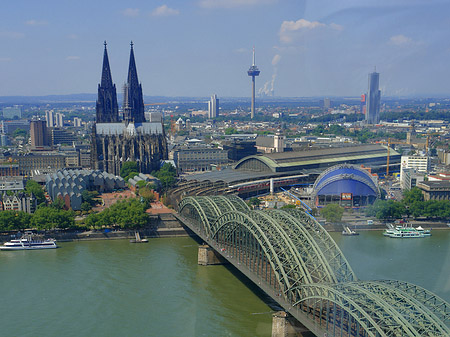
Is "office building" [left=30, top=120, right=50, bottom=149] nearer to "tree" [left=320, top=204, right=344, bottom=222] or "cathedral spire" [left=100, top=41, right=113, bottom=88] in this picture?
"cathedral spire" [left=100, top=41, right=113, bottom=88]

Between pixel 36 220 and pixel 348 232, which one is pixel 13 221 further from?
pixel 348 232

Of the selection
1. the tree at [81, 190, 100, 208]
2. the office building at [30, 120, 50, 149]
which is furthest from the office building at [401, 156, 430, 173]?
the office building at [30, 120, 50, 149]

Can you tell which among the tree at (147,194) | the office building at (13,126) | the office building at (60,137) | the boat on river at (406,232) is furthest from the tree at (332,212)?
the office building at (13,126)

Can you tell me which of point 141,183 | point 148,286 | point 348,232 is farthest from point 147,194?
point 148,286

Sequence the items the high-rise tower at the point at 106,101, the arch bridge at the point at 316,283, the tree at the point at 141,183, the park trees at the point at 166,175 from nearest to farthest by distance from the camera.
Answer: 1. the arch bridge at the point at 316,283
2. the tree at the point at 141,183
3. the park trees at the point at 166,175
4. the high-rise tower at the point at 106,101

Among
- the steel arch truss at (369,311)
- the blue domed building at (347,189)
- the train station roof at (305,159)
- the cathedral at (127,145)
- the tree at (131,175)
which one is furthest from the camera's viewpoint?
the cathedral at (127,145)

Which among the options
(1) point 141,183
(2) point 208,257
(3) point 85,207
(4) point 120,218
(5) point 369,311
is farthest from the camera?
(1) point 141,183

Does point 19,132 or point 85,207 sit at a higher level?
point 19,132

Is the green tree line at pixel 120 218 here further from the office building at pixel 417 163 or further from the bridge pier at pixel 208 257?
the office building at pixel 417 163

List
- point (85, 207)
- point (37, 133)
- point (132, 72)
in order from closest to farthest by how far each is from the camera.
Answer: point (85, 207) → point (132, 72) → point (37, 133)
